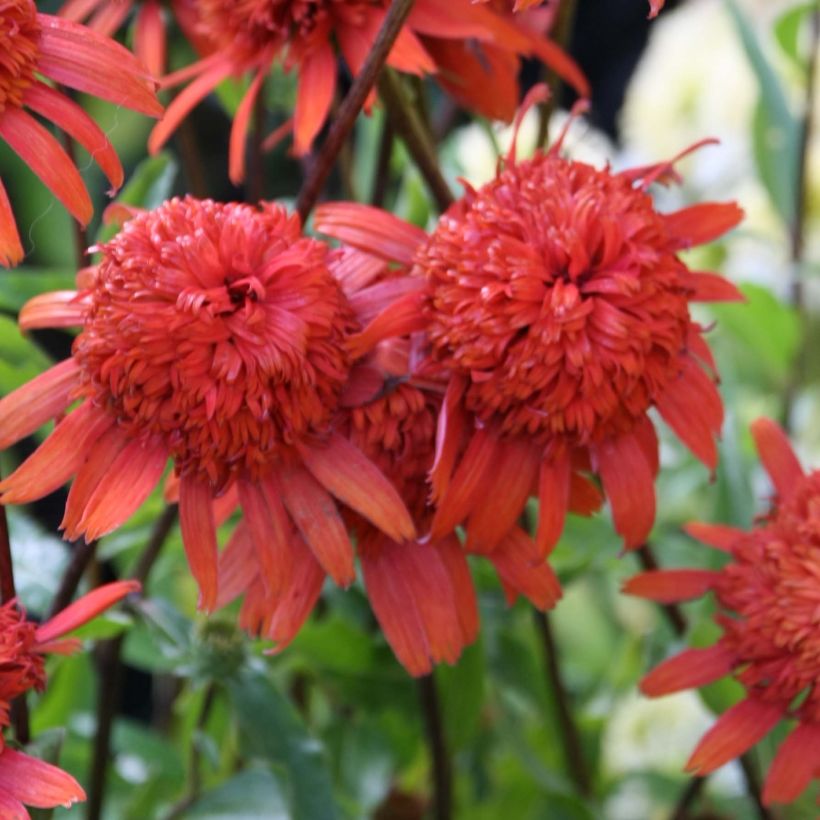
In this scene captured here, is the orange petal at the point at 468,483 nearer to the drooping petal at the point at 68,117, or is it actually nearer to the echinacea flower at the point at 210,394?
the echinacea flower at the point at 210,394

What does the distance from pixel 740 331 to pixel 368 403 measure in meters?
0.39

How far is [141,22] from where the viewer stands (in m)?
0.46

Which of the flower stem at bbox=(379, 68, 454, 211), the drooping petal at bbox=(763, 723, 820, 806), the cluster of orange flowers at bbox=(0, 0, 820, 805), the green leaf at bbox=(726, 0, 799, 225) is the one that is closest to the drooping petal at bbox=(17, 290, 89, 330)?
the cluster of orange flowers at bbox=(0, 0, 820, 805)

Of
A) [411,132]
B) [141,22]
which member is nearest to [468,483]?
[411,132]

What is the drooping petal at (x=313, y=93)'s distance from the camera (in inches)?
13.8

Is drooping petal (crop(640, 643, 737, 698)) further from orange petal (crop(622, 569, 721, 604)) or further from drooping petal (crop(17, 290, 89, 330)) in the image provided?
drooping petal (crop(17, 290, 89, 330))

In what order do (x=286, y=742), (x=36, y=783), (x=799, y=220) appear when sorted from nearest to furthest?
(x=36, y=783)
(x=286, y=742)
(x=799, y=220)

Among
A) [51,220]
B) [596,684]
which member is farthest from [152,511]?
[51,220]

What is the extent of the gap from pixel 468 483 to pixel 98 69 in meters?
0.13

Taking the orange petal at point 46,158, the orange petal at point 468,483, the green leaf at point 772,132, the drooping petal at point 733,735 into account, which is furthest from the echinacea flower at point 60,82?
the green leaf at point 772,132

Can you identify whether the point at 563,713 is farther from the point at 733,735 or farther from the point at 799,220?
Answer: the point at 799,220

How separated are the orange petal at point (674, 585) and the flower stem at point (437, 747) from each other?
84mm

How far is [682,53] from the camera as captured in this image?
826mm

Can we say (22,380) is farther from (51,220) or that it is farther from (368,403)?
(51,220)
